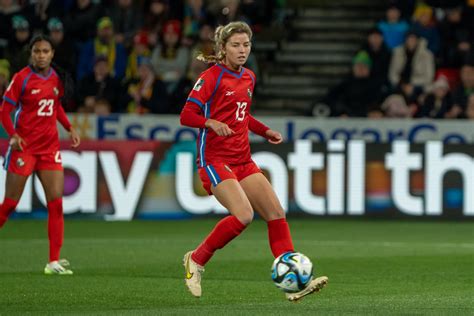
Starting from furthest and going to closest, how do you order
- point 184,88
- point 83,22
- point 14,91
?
point 83,22 < point 184,88 < point 14,91

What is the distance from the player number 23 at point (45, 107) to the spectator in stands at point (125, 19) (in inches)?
417

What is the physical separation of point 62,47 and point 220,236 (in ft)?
41.7

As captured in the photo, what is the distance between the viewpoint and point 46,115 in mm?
12211

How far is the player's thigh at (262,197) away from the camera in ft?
31.6

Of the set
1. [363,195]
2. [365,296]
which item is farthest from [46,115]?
[363,195]

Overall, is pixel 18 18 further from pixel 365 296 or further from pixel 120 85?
pixel 365 296

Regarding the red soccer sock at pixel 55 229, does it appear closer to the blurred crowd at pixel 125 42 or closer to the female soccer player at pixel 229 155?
the female soccer player at pixel 229 155

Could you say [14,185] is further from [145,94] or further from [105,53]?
[105,53]

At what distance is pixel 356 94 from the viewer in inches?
822

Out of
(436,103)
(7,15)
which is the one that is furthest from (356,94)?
(7,15)

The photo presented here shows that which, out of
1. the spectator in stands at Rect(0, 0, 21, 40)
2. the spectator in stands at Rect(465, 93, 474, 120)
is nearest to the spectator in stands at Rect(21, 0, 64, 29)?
the spectator in stands at Rect(0, 0, 21, 40)

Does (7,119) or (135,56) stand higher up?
(7,119)

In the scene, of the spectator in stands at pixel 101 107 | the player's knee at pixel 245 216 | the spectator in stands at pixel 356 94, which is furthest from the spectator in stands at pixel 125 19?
the player's knee at pixel 245 216

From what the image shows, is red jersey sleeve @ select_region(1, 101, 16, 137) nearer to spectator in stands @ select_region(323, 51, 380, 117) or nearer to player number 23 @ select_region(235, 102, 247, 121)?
player number 23 @ select_region(235, 102, 247, 121)
